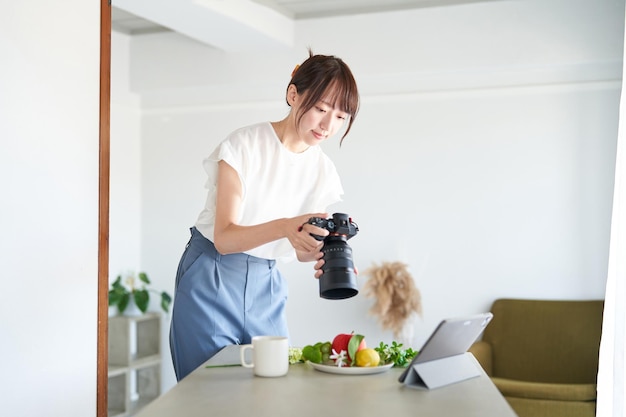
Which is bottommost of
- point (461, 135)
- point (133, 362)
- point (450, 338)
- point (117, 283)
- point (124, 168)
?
point (133, 362)

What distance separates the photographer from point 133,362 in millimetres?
4320

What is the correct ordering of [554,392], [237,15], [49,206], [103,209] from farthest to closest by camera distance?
[237,15], [554,392], [103,209], [49,206]

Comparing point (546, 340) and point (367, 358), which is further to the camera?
point (546, 340)

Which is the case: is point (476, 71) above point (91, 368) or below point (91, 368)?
above

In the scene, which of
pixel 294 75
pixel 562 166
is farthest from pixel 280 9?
pixel 294 75

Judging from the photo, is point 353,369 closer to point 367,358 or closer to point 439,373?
point 367,358

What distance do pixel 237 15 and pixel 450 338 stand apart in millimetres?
2597

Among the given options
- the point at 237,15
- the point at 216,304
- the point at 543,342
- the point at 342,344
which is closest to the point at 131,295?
the point at 237,15

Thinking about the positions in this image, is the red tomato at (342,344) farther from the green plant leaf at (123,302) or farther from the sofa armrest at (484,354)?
the green plant leaf at (123,302)

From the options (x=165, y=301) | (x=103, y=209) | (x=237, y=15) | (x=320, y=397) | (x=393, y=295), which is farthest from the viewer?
(x=165, y=301)

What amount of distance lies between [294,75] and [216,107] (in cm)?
288

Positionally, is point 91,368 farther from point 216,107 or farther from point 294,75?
point 216,107

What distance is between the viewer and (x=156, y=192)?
4.70 meters

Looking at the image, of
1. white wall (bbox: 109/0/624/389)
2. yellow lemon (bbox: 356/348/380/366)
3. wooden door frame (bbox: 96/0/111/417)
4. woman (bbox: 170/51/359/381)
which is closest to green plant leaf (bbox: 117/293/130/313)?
white wall (bbox: 109/0/624/389)
